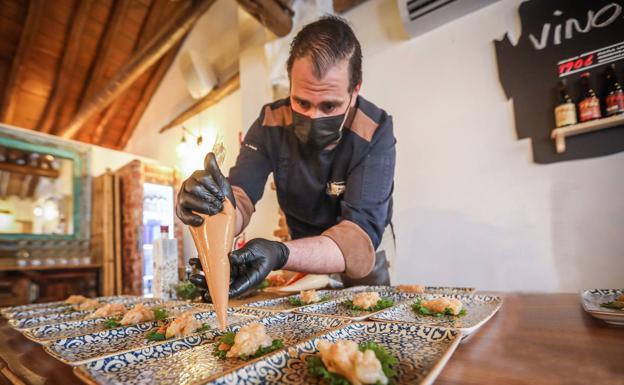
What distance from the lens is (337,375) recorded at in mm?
633

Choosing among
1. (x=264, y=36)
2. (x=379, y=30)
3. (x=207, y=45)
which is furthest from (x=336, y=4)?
(x=207, y=45)

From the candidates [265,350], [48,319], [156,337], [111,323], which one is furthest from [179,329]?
[48,319]

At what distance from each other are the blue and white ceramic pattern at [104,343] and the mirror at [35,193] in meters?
5.41

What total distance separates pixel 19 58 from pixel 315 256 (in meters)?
7.28

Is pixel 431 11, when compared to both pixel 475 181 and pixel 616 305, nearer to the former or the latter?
pixel 475 181

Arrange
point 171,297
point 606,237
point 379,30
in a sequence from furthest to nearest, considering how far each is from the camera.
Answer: point 379,30
point 606,237
point 171,297

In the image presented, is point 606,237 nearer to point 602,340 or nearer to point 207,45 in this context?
point 602,340

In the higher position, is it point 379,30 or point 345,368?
point 379,30

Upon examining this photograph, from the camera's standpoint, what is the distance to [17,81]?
5922 mm

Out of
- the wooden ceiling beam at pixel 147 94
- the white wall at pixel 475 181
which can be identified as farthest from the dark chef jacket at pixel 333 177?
the wooden ceiling beam at pixel 147 94

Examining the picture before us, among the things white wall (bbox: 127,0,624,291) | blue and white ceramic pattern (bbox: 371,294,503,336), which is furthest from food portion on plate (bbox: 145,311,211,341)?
white wall (bbox: 127,0,624,291)

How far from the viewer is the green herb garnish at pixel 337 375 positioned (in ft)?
2.05

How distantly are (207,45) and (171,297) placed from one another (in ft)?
17.6

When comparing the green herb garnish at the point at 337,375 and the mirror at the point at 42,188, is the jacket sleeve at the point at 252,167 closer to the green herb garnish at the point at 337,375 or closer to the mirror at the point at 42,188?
the green herb garnish at the point at 337,375
